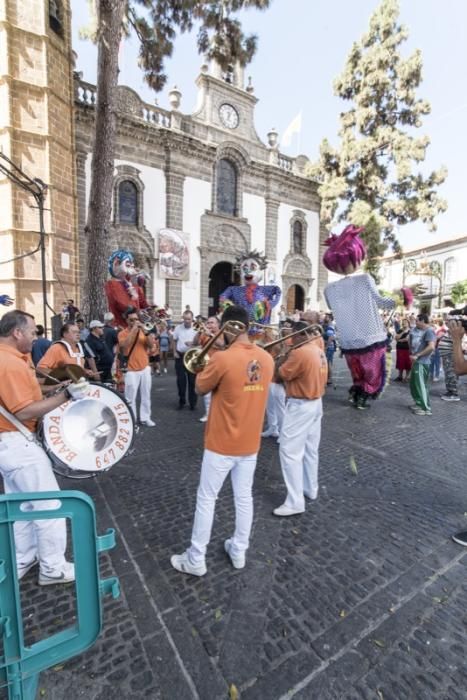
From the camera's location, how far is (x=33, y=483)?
2.64m

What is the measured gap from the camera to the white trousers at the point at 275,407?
6105mm

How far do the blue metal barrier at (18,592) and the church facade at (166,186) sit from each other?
12179mm

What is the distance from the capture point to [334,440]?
606 centimetres

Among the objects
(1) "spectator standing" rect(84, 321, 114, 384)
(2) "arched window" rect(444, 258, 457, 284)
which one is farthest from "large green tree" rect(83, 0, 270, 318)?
(2) "arched window" rect(444, 258, 457, 284)

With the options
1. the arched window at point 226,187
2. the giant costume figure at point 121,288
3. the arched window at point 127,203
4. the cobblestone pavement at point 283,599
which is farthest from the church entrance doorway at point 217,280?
the cobblestone pavement at point 283,599

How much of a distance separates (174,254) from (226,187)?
16.8ft

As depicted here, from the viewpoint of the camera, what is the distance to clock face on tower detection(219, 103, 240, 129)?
18953 mm

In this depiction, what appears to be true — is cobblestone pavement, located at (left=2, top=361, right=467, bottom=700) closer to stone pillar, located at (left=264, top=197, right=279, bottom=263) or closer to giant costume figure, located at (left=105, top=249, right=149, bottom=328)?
giant costume figure, located at (left=105, top=249, right=149, bottom=328)

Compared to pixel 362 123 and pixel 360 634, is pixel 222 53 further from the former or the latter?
pixel 360 634

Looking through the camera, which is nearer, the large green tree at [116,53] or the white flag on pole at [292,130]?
the large green tree at [116,53]

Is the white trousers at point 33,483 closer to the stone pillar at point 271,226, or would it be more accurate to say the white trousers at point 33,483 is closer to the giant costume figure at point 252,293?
the giant costume figure at point 252,293

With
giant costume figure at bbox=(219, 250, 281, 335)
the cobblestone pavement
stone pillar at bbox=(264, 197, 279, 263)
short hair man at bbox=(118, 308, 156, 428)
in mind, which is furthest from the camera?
stone pillar at bbox=(264, 197, 279, 263)

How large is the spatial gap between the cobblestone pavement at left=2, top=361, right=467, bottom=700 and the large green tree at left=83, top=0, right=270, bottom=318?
6267mm

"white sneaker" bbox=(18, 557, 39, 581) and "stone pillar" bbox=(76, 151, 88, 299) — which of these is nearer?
"white sneaker" bbox=(18, 557, 39, 581)
